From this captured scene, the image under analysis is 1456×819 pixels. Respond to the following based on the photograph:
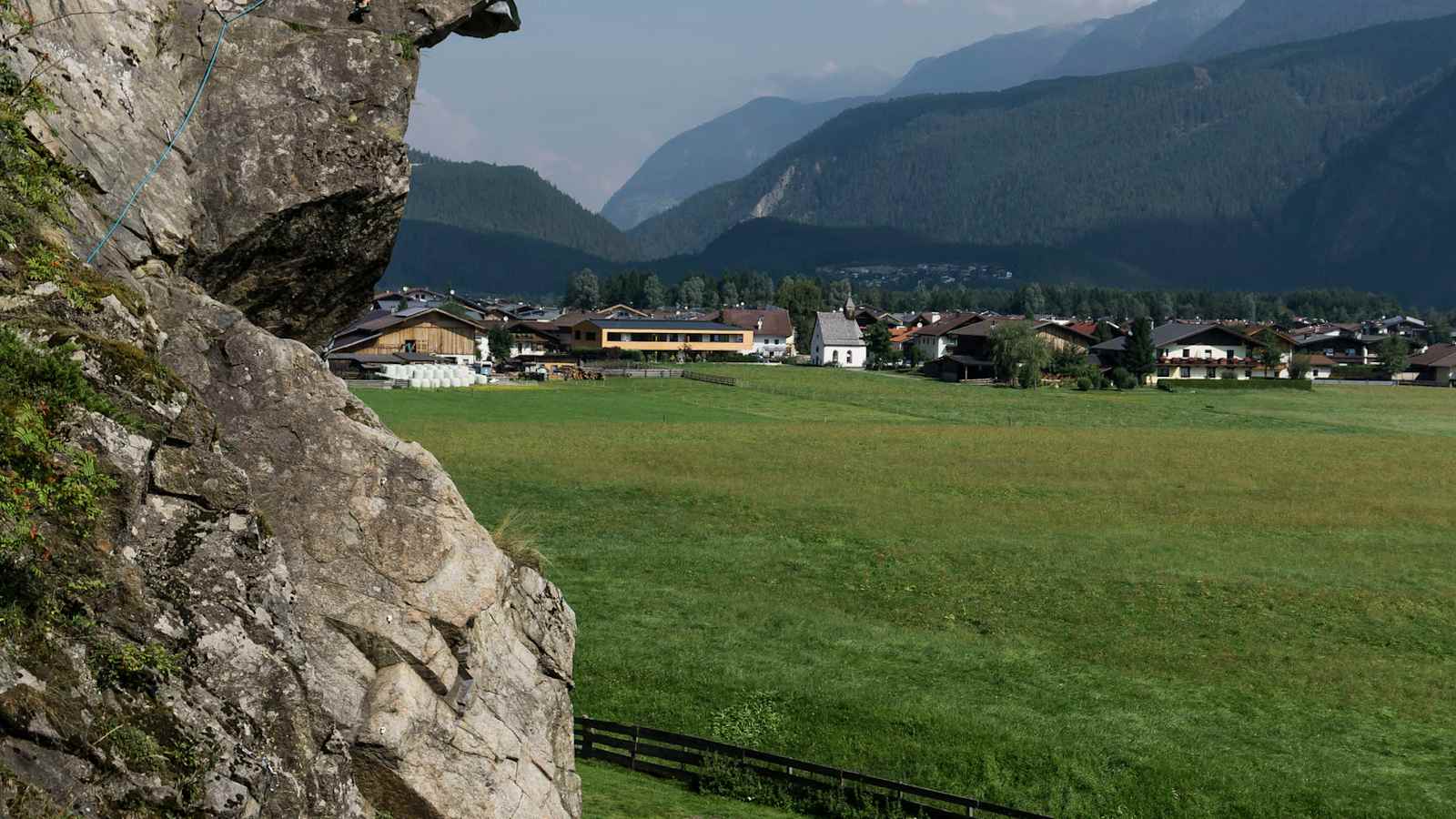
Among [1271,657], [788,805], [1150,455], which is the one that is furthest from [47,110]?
[1150,455]

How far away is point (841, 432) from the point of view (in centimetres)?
8388

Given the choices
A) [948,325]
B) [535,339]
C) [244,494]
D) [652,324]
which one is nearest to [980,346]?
[948,325]

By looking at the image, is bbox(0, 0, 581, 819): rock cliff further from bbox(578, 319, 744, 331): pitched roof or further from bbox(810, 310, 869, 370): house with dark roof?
bbox(810, 310, 869, 370): house with dark roof

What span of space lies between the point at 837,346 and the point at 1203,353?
51850mm

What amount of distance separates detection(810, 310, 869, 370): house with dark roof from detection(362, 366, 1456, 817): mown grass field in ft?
365

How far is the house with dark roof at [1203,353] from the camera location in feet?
537

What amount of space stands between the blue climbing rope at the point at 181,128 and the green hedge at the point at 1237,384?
139m

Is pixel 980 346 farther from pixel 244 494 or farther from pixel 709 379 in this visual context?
pixel 244 494

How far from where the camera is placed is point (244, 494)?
10562 mm

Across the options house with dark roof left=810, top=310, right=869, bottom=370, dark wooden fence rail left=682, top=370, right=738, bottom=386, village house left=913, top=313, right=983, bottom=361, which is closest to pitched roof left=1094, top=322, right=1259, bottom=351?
village house left=913, top=313, right=983, bottom=361

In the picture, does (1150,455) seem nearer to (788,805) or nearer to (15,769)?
(788,805)

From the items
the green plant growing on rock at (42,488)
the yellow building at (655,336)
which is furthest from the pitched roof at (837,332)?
the green plant growing on rock at (42,488)

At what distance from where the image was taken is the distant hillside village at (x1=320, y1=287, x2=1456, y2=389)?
470 feet

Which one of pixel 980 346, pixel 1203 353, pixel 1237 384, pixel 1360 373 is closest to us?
pixel 1237 384
